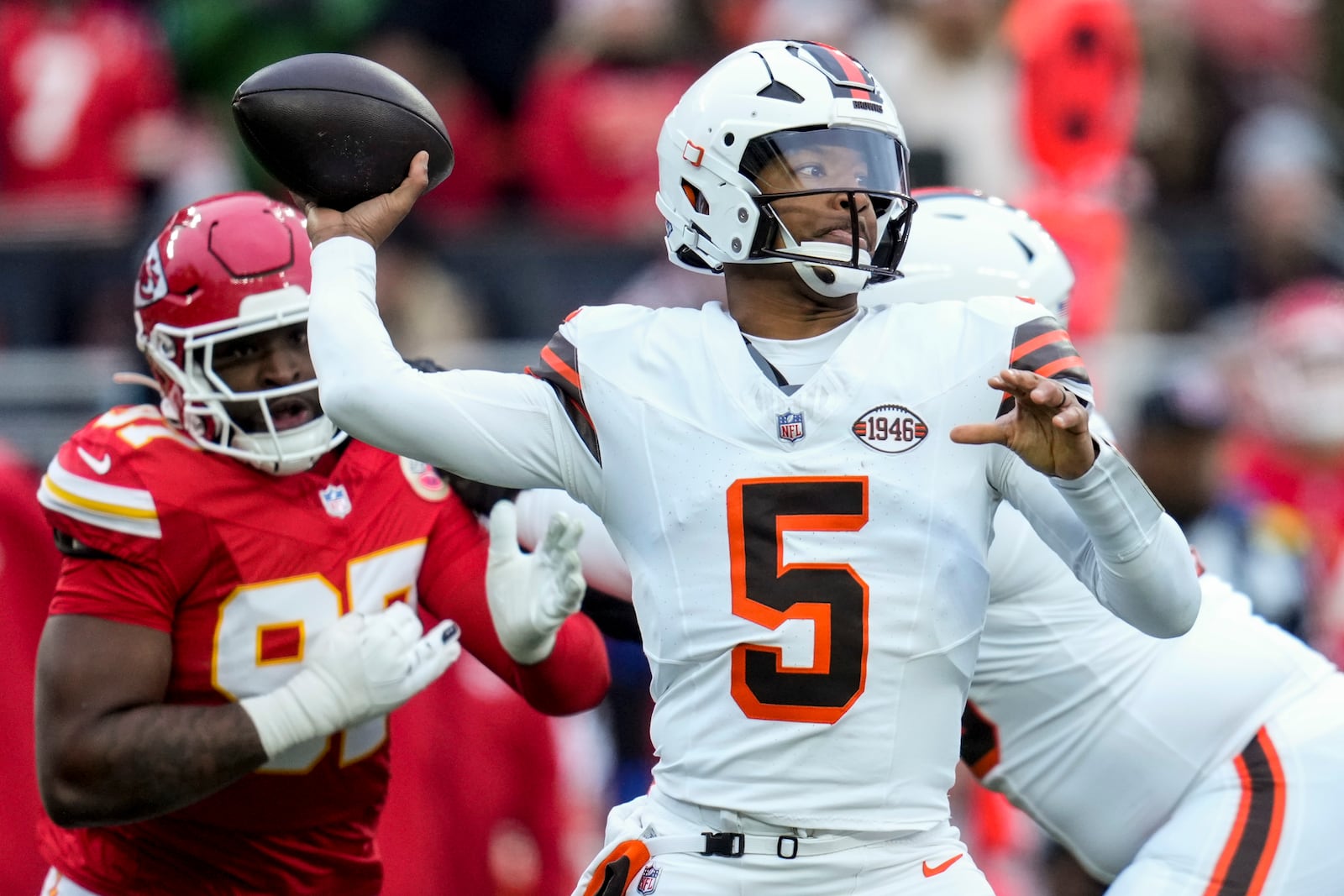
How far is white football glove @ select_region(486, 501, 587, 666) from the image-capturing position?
11.3 ft

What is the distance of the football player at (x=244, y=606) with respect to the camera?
3420 mm

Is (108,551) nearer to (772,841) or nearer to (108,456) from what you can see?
(108,456)

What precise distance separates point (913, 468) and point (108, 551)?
1.48 meters

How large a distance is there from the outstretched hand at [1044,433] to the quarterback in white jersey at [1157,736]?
794mm

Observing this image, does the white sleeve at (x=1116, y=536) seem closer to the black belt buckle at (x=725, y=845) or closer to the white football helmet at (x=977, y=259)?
the black belt buckle at (x=725, y=845)

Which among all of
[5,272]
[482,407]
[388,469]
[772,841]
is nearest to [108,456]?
[388,469]

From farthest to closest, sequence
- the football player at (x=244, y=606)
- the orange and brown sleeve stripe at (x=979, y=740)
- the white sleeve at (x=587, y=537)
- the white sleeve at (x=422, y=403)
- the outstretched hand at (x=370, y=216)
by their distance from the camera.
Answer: the white sleeve at (x=587, y=537), the orange and brown sleeve stripe at (x=979, y=740), the football player at (x=244, y=606), the outstretched hand at (x=370, y=216), the white sleeve at (x=422, y=403)

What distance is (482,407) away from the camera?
3.01 m

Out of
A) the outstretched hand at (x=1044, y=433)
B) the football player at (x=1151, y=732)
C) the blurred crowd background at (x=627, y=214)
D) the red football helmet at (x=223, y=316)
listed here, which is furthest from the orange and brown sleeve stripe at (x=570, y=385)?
the blurred crowd background at (x=627, y=214)

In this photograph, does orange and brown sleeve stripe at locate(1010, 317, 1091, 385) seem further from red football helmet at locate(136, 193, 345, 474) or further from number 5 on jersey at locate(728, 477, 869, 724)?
red football helmet at locate(136, 193, 345, 474)

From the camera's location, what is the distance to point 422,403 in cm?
296

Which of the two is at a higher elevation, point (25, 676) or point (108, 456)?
point (108, 456)

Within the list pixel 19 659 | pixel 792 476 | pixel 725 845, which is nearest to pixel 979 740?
pixel 725 845

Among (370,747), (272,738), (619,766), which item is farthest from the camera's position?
(619,766)
